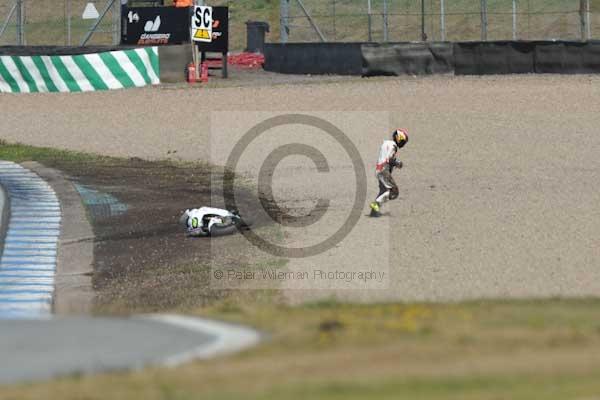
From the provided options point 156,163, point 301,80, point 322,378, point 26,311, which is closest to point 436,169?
point 156,163

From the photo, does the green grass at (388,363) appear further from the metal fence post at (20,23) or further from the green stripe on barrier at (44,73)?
the metal fence post at (20,23)

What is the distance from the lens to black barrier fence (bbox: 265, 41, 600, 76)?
106ft

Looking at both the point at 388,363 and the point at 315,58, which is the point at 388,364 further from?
the point at 315,58

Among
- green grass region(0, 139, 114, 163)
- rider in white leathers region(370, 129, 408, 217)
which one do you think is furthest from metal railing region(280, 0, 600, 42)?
rider in white leathers region(370, 129, 408, 217)

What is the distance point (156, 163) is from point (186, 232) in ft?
25.8

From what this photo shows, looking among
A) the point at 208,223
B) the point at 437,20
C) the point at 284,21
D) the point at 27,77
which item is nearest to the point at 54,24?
the point at 284,21

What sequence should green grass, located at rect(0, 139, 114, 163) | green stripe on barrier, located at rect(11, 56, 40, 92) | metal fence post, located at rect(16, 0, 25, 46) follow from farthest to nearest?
metal fence post, located at rect(16, 0, 25, 46)
green stripe on barrier, located at rect(11, 56, 40, 92)
green grass, located at rect(0, 139, 114, 163)

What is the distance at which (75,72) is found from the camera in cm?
3619

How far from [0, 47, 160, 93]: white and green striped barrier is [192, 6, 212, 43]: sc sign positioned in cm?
131

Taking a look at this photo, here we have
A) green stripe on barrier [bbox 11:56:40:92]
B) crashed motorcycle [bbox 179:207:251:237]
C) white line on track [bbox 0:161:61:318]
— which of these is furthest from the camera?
green stripe on barrier [bbox 11:56:40:92]

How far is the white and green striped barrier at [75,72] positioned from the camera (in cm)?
3619

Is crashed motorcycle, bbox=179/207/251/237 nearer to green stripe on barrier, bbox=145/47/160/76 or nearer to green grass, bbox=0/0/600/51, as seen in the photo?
green grass, bbox=0/0/600/51

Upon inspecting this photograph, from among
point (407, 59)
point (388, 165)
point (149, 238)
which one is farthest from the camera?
point (407, 59)

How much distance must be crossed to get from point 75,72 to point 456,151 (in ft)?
49.2
